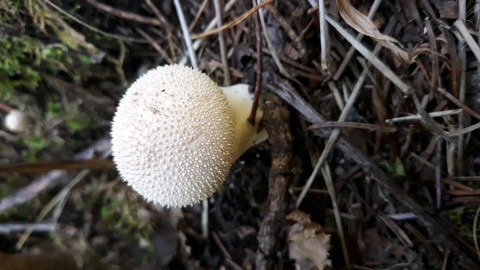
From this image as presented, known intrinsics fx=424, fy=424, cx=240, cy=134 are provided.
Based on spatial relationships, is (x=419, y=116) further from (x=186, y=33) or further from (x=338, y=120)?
(x=186, y=33)

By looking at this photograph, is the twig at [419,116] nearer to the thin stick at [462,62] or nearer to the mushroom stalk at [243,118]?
the thin stick at [462,62]

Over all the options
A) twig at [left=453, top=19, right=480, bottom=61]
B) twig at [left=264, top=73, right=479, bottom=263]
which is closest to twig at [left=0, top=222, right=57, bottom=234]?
twig at [left=264, top=73, right=479, bottom=263]

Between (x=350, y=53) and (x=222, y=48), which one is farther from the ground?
(x=350, y=53)

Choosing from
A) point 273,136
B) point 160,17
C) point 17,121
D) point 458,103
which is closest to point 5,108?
point 17,121

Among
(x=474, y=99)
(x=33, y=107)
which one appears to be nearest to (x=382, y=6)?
(x=474, y=99)

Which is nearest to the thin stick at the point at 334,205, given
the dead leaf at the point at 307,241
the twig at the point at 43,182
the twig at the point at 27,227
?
the dead leaf at the point at 307,241
